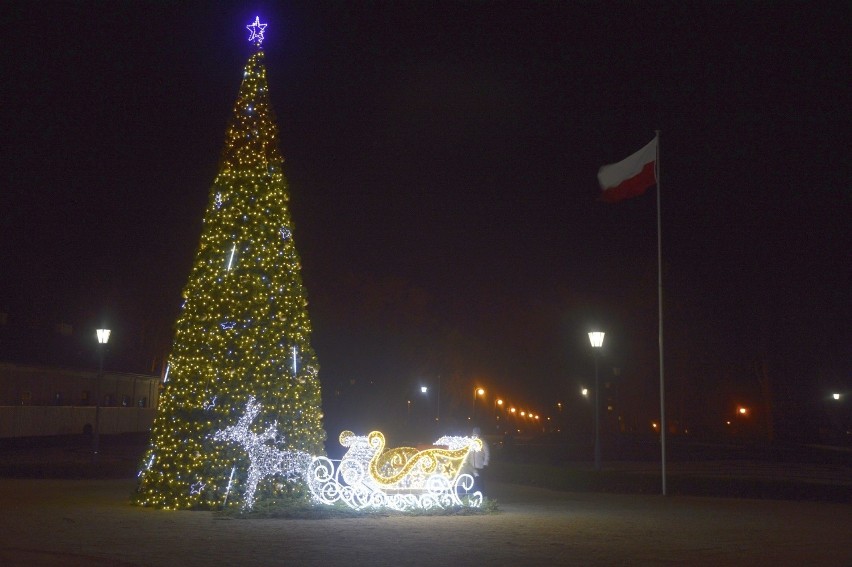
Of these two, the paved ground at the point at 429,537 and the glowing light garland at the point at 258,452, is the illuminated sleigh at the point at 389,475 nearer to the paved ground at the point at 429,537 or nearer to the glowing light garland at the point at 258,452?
the glowing light garland at the point at 258,452

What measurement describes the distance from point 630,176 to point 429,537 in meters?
12.9

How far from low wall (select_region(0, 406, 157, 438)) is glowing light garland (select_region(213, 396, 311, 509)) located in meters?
24.3

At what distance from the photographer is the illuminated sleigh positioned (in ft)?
55.0

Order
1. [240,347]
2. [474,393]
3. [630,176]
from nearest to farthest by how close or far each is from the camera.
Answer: [240,347] → [630,176] → [474,393]

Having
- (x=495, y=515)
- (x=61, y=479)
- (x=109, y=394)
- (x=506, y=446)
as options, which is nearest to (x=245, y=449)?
(x=495, y=515)

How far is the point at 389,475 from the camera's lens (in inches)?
666

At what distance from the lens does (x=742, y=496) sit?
74.5 feet

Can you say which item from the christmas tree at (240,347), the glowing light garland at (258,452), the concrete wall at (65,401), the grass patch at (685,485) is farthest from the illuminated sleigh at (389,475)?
the concrete wall at (65,401)

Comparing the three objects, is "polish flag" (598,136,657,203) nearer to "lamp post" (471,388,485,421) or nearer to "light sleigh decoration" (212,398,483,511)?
"light sleigh decoration" (212,398,483,511)

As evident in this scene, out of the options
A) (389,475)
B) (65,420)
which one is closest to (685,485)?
(389,475)

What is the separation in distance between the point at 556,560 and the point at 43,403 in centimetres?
4472

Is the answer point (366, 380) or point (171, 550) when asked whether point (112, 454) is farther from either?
point (171, 550)

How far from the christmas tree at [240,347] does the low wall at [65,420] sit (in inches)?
A: 940

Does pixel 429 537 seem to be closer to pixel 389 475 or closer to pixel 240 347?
pixel 389 475
